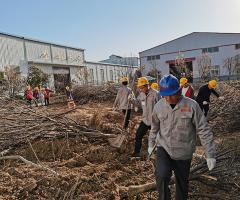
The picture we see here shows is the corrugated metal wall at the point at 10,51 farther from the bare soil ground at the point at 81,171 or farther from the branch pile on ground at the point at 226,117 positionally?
the bare soil ground at the point at 81,171

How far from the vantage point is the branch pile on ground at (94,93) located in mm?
18942

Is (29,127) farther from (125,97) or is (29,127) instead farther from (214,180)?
(214,180)

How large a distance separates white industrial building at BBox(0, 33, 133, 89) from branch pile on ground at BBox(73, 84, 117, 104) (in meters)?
5.49

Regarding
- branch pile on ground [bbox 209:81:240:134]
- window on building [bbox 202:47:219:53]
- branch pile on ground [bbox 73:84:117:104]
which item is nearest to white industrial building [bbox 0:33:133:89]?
branch pile on ground [bbox 73:84:117:104]

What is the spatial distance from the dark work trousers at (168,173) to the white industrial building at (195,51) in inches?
1432

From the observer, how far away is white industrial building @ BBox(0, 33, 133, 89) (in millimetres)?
27828

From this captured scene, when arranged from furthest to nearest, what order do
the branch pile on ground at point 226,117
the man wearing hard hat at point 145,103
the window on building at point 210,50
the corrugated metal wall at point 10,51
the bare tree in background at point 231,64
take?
1. the window on building at point 210,50
2. the bare tree in background at point 231,64
3. the corrugated metal wall at point 10,51
4. the branch pile on ground at point 226,117
5. the man wearing hard hat at point 145,103

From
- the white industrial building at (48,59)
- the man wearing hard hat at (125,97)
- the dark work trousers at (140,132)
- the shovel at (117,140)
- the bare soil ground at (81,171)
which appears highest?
the white industrial building at (48,59)

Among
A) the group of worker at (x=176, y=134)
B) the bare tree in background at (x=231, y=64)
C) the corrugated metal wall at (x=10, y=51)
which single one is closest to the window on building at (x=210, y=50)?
the bare tree in background at (x=231, y=64)

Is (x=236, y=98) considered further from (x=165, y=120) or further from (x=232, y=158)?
(x=165, y=120)

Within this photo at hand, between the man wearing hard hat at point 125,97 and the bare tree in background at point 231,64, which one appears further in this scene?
the bare tree in background at point 231,64

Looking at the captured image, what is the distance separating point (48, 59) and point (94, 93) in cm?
1607

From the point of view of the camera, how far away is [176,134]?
3.57m

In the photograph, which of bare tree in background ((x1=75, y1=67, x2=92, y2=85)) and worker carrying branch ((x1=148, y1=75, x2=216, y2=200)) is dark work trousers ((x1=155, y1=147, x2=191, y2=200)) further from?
bare tree in background ((x1=75, y1=67, x2=92, y2=85))
